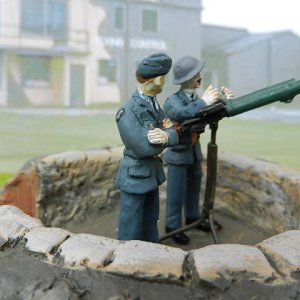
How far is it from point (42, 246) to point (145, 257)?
0.85ft

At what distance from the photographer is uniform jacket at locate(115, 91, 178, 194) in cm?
150

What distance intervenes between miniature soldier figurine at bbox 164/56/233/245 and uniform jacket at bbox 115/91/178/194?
0.89 feet

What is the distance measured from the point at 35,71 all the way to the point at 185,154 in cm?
190

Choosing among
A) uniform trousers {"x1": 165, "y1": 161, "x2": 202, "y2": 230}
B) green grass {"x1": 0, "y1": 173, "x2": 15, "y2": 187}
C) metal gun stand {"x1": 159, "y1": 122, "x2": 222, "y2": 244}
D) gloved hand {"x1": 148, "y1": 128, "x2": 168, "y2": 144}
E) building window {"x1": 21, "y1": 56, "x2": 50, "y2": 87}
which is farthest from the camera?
building window {"x1": 21, "y1": 56, "x2": 50, "y2": 87}

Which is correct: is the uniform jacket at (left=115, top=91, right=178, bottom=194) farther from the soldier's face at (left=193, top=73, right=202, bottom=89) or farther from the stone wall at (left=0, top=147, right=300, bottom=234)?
the stone wall at (left=0, top=147, right=300, bottom=234)

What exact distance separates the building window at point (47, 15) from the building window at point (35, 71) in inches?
7.7

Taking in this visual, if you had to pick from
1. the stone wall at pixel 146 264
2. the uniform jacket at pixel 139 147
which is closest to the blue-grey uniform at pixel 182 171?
the uniform jacket at pixel 139 147

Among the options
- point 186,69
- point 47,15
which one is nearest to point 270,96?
point 186,69

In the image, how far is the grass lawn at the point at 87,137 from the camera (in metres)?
3.73

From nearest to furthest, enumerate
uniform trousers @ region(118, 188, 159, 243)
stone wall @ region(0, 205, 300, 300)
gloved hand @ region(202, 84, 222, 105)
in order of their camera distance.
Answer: stone wall @ region(0, 205, 300, 300), uniform trousers @ region(118, 188, 159, 243), gloved hand @ region(202, 84, 222, 105)

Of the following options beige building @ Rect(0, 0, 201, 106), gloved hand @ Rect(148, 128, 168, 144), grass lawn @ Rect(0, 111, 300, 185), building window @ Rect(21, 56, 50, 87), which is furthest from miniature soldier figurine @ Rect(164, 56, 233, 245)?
building window @ Rect(21, 56, 50, 87)

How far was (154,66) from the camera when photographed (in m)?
1.52

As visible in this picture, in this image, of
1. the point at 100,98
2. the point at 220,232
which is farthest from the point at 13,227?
the point at 100,98

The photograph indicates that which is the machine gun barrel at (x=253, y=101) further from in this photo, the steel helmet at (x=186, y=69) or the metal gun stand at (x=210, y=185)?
the steel helmet at (x=186, y=69)
